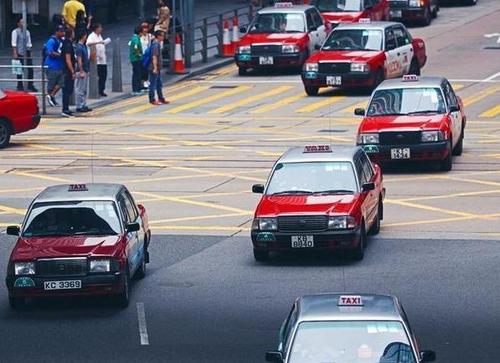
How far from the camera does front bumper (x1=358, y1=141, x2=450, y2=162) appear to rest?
27.6 metres

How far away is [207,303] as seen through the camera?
18.5 metres

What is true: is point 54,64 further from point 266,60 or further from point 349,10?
point 349,10

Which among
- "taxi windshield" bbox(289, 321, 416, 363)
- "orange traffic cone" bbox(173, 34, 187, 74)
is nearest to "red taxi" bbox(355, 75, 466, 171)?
"orange traffic cone" bbox(173, 34, 187, 74)

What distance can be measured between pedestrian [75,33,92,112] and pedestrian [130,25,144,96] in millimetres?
1988

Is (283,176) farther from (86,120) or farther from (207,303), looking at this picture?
(86,120)

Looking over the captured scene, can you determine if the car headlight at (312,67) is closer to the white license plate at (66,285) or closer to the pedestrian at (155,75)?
the pedestrian at (155,75)

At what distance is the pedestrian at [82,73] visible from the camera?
36.4 m

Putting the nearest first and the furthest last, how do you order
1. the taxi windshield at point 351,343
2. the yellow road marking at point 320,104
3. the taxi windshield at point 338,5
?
1. the taxi windshield at point 351,343
2. the yellow road marking at point 320,104
3. the taxi windshield at point 338,5

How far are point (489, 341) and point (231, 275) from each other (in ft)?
15.6

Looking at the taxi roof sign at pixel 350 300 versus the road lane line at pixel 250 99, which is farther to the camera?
the road lane line at pixel 250 99

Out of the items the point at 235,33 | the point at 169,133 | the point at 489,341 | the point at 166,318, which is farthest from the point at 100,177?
the point at 235,33

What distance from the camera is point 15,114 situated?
32.0 metres

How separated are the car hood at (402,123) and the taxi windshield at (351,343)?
15.3 metres

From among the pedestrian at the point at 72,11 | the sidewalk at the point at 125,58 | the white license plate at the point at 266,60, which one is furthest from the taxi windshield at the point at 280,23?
the pedestrian at the point at 72,11
